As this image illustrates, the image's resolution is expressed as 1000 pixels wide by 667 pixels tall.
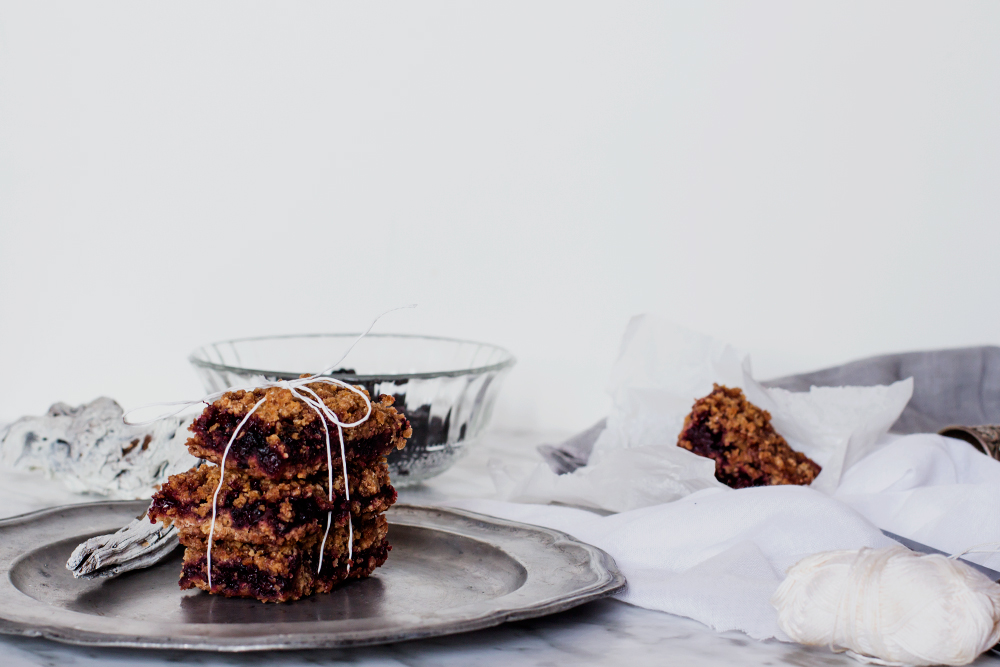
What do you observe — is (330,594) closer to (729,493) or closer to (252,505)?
(252,505)

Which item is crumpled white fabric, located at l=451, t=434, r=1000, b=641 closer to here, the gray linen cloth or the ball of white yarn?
the ball of white yarn

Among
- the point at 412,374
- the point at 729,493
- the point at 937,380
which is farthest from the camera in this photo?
the point at 937,380

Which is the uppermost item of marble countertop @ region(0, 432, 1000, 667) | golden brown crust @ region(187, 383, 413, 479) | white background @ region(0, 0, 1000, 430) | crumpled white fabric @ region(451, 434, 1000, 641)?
white background @ region(0, 0, 1000, 430)

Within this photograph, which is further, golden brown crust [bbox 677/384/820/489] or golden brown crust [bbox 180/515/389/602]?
golden brown crust [bbox 677/384/820/489]

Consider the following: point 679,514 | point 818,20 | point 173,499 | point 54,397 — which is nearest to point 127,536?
point 173,499

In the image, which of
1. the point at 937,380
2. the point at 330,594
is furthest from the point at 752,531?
the point at 937,380

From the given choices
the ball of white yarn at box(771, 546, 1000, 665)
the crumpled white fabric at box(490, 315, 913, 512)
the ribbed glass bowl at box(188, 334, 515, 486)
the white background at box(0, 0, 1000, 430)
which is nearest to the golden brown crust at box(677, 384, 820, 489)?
the crumpled white fabric at box(490, 315, 913, 512)
